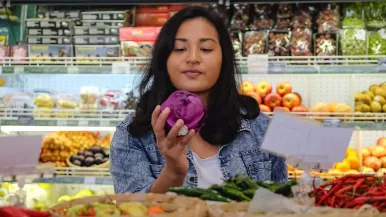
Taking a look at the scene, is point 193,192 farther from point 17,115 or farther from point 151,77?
point 17,115

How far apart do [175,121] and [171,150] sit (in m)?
0.11

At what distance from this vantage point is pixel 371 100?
3.90 metres

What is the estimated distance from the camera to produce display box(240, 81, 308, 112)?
13.2 feet

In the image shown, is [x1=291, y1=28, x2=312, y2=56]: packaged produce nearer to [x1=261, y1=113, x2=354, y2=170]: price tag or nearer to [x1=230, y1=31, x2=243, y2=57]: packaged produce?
[x1=230, y1=31, x2=243, y2=57]: packaged produce

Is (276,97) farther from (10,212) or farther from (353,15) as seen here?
(10,212)

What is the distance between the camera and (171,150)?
82.0 inches

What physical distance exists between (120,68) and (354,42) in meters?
1.37

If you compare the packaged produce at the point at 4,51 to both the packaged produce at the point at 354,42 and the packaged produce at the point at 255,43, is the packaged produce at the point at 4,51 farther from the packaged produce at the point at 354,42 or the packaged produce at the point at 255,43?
the packaged produce at the point at 354,42

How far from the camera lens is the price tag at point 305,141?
66.6 inches

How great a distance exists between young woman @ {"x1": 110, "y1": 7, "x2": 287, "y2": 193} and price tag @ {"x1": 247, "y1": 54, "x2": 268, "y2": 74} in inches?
44.1

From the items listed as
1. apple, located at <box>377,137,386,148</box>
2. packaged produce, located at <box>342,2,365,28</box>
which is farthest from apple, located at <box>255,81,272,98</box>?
apple, located at <box>377,137,386,148</box>

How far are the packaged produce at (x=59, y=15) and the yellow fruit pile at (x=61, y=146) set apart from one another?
0.76 meters

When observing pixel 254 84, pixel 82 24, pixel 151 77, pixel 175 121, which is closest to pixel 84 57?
pixel 82 24

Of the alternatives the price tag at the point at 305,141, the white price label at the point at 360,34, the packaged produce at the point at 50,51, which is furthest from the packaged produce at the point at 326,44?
the price tag at the point at 305,141
